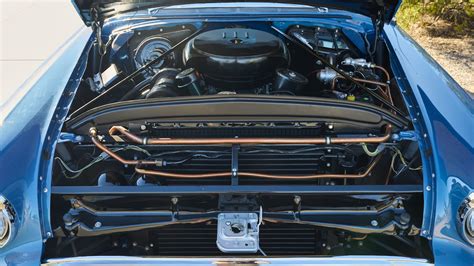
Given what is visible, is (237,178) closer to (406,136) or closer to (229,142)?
(229,142)

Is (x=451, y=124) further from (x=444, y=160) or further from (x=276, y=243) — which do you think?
(x=276, y=243)

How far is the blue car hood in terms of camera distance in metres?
2.43

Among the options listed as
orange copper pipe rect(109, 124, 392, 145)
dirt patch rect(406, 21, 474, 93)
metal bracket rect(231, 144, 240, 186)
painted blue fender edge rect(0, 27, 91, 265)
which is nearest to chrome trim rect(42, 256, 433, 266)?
painted blue fender edge rect(0, 27, 91, 265)

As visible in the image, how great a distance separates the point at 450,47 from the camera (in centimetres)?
512

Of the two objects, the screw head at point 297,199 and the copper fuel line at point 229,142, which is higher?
the copper fuel line at point 229,142

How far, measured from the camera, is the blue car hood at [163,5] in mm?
2426

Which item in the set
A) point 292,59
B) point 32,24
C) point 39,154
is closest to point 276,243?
point 39,154

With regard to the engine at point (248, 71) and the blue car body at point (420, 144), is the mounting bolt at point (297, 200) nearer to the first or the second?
the blue car body at point (420, 144)

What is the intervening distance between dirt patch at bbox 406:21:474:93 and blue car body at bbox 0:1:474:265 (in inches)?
96.5

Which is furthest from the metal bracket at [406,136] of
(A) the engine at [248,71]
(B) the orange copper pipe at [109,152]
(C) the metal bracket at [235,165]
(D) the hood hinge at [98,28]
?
(D) the hood hinge at [98,28]

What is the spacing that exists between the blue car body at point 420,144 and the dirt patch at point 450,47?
245cm

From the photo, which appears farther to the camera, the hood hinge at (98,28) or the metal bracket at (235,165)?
the hood hinge at (98,28)

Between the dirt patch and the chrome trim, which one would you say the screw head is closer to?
the chrome trim

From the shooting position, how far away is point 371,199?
1790mm
